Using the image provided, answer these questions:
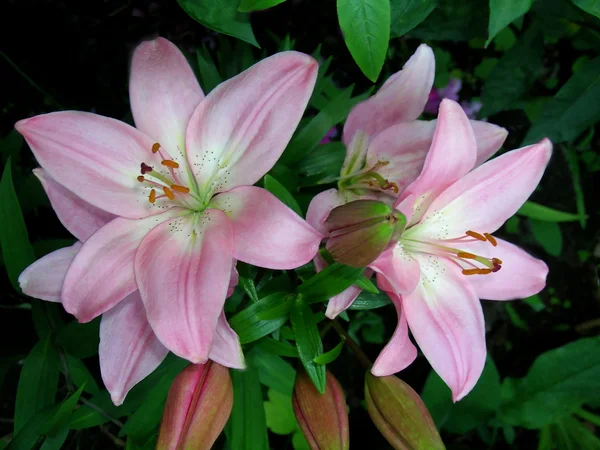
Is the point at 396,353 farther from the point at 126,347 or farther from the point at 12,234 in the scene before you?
A: the point at 12,234

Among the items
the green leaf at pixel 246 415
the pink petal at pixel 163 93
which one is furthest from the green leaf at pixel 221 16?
the green leaf at pixel 246 415

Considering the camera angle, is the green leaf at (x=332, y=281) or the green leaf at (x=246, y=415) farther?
the green leaf at (x=246, y=415)

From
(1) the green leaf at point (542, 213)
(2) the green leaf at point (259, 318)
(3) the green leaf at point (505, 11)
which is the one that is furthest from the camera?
(1) the green leaf at point (542, 213)

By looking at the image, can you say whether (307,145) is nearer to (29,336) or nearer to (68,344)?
(68,344)

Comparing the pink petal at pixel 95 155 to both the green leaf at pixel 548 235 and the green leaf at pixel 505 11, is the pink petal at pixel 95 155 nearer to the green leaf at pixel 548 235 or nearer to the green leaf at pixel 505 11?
the green leaf at pixel 505 11

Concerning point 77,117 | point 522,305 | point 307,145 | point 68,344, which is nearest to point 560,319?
point 522,305

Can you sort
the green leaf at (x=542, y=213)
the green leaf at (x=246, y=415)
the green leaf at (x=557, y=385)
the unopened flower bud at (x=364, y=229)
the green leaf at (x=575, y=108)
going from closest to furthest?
1. the unopened flower bud at (x=364, y=229)
2. the green leaf at (x=246, y=415)
3. the green leaf at (x=575, y=108)
4. the green leaf at (x=557, y=385)
5. the green leaf at (x=542, y=213)

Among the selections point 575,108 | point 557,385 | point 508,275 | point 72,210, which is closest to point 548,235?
point 557,385

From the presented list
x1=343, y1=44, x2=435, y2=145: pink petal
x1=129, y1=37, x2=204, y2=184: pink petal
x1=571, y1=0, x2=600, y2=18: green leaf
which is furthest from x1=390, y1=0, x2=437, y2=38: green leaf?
x1=129, y1=37, x2=204, y2=184: pink petal
